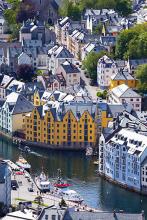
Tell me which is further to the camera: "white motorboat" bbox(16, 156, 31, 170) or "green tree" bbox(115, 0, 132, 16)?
"green tree" bbox(115, 0, 132, 16)

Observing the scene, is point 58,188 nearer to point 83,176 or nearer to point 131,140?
point 83,176

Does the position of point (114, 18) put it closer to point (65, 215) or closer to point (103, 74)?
point (103, 74)

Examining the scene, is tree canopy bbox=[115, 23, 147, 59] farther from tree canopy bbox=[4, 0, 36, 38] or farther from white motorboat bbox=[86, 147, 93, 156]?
white motorboat bbox=[86, 147, 93, 156]

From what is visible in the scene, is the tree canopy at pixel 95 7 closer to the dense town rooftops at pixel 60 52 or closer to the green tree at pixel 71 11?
the green tree at pixel 71 11

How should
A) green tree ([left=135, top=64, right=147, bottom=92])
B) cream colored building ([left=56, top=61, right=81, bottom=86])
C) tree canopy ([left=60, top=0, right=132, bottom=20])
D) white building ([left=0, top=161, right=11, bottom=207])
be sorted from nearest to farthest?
1. white building ([left=0, top=161, right=11, bottom=207])
2. green tree ([left=135, top=64, right=147, bottom=92])
3. cream colored building ([left=56, top=61, right=81, bottom=86])
4. tree canopy ([left=60, top=0, right=132, bottom=20])

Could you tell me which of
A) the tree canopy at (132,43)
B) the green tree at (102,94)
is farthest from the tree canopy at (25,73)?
the green tree at (102,94)

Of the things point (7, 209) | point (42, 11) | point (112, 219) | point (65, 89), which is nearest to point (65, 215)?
point (112, 219)

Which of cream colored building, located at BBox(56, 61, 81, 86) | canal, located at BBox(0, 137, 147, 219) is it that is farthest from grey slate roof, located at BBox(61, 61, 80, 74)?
canal, located at BBox(0, 137, 147, 219)

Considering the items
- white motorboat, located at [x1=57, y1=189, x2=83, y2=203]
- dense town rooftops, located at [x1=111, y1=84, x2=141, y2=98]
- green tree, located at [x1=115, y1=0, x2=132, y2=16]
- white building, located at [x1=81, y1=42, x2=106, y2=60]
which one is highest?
green tree, located at [x1=115, y1=0, x2=132, y2=16]
